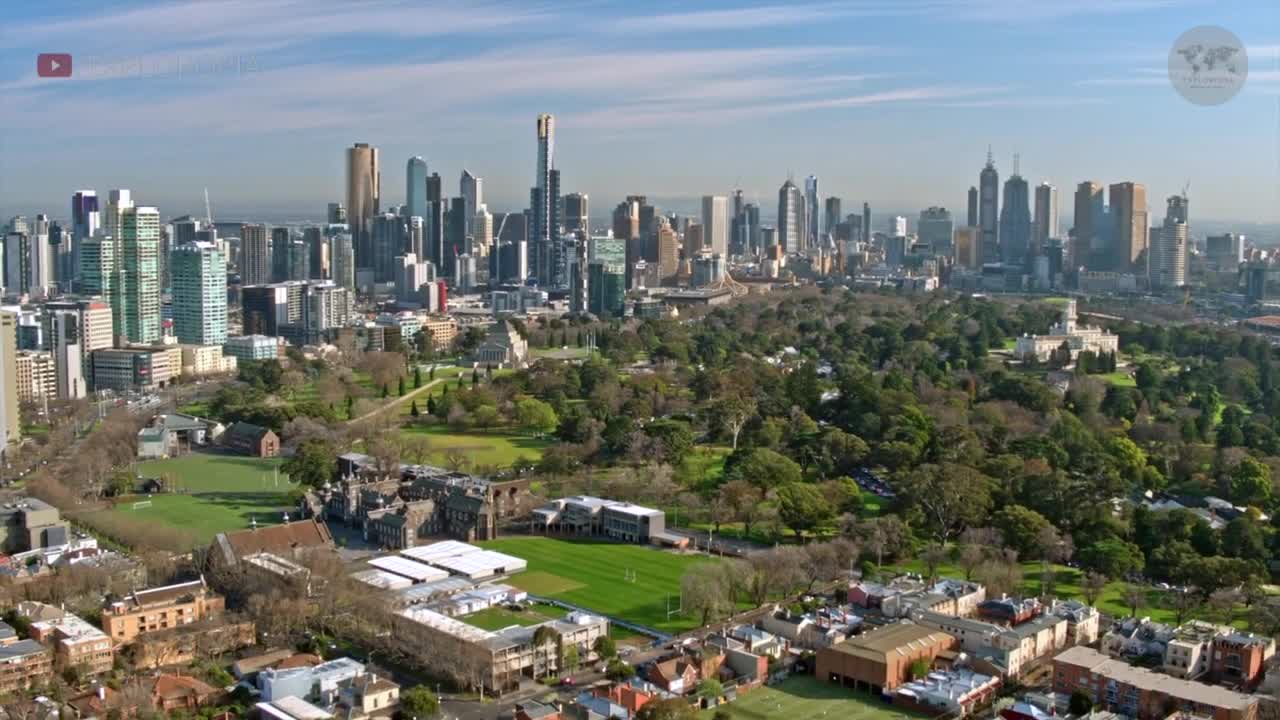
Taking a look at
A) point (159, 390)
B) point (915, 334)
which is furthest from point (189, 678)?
point (915, 334)

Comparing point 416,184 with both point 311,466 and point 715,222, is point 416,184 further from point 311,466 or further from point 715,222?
point 311,466

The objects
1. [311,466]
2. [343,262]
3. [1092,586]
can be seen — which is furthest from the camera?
[343,262]

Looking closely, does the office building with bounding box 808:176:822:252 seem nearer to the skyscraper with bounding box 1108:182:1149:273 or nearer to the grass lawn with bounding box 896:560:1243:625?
the skyscraper with bounding box 1108:182:1149:273

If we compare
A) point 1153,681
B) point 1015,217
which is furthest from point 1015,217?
point 1153,681

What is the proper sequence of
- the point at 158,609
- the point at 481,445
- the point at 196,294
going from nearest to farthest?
the point at 158,609
the point at 481,445
the point at 196,294

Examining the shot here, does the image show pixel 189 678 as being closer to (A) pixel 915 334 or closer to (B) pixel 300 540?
(B) pixel 300 540

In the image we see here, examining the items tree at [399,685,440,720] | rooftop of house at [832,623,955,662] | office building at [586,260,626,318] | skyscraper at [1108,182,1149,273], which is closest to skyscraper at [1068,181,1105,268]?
skyscraper at [1108,182,1149,273]

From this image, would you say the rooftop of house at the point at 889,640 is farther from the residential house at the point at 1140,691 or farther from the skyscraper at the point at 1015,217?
the skyscraper at the point at 1015,217
